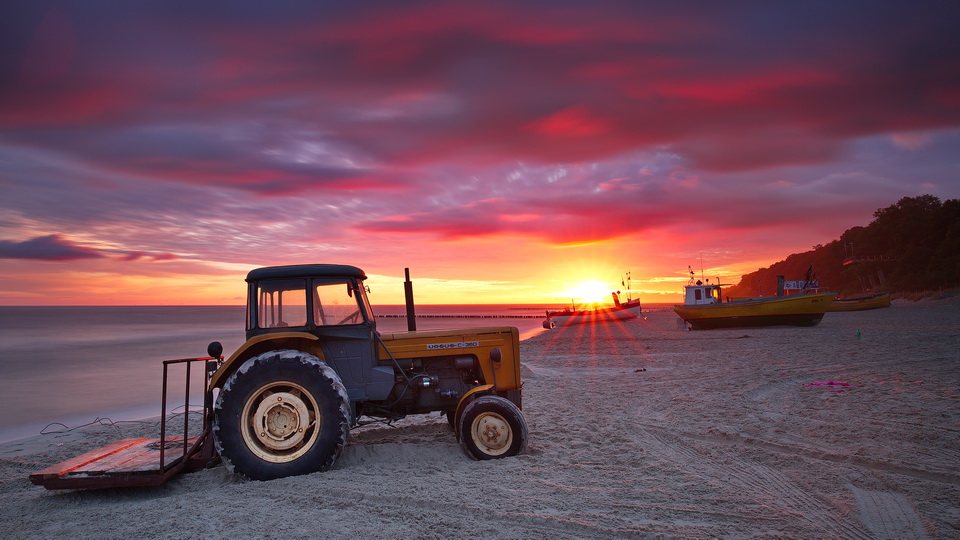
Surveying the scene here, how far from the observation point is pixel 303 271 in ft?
18.9

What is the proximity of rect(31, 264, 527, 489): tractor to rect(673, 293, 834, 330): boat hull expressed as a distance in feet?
72.3

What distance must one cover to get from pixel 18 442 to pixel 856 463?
1252cm

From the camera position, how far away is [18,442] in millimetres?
9023

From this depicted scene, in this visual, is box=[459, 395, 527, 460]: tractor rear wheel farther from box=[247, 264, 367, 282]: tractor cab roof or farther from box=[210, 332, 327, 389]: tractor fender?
box=[247, 264, 367, 282]: tractor cab roof

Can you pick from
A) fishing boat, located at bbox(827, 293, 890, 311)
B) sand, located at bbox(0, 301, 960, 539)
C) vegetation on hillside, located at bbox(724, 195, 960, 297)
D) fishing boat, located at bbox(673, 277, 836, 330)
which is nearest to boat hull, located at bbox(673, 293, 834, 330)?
fishing boat, located at bbox(673, 277, 836, 330)

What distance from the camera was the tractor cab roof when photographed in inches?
224

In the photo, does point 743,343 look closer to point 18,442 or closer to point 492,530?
point 492,530

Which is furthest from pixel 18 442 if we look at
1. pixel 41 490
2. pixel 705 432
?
pixel 705 432

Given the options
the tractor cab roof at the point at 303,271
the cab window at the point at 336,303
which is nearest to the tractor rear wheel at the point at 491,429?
the cab window at the point at 336,303

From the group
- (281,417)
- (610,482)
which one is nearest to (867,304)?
(610,482)

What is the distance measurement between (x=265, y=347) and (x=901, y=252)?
77.9 m

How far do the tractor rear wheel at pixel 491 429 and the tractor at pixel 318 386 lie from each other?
11 millimetres

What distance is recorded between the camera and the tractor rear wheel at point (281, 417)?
5.05 m

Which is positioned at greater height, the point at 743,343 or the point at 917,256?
the point at 917,256
